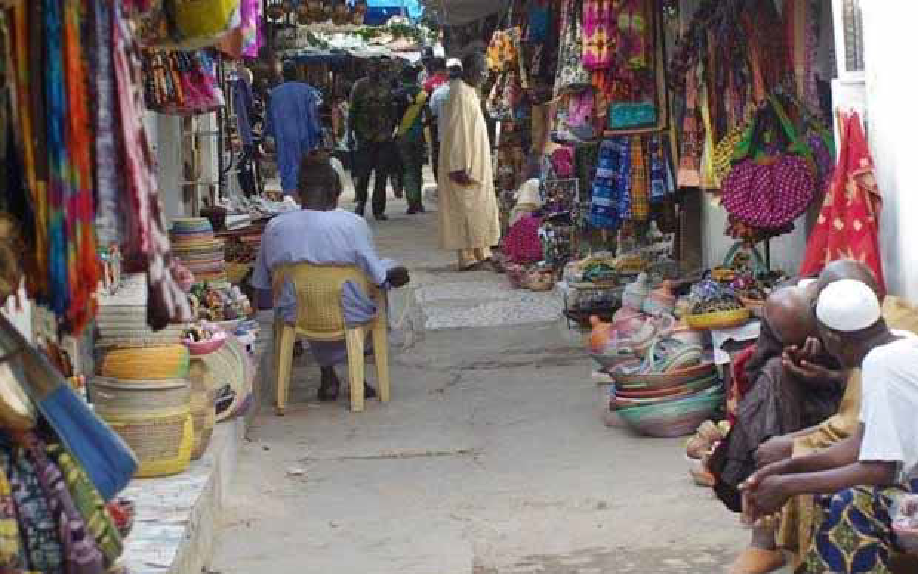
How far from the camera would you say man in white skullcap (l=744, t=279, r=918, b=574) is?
14.5 ft

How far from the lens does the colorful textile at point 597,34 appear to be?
Result: 9.37 metres

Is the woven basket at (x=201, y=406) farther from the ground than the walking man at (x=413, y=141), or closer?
closer

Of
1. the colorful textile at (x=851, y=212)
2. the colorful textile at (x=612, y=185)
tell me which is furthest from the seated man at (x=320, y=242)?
the colorful textile at (x=851, y=212)

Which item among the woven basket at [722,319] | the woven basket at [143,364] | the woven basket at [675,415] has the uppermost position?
the woven basket at [143,364]

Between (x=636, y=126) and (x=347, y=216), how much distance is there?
2.06 meters

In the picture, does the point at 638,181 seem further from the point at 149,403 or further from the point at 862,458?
the point at 862,458

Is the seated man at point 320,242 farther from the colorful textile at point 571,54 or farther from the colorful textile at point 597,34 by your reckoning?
the colorful textile at point 571,54

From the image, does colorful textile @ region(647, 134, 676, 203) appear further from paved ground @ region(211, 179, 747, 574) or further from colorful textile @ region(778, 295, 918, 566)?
colorful textile @ region(778, 295, 918, 566)

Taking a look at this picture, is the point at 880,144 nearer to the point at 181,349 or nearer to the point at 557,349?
the point at 181,349

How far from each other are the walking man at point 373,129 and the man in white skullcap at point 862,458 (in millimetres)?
14849

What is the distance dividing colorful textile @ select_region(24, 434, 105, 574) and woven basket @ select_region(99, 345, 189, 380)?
2.64 meters

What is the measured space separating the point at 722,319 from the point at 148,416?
2.89 m

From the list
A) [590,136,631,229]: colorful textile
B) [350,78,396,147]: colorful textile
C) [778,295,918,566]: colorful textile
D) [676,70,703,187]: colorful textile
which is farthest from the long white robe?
[778,295,918,566]: colorful textile

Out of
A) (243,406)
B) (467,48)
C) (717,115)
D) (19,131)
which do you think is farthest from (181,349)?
(467,48)
